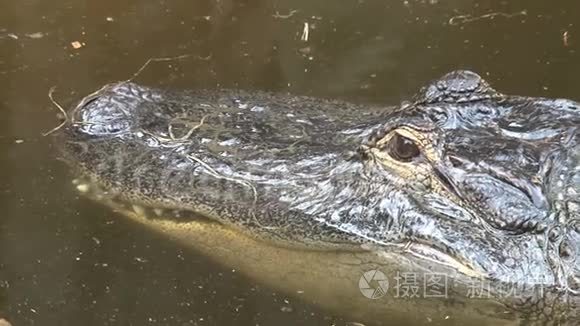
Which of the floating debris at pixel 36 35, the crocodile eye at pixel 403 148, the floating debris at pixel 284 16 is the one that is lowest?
the floating debris at pixel 36 35

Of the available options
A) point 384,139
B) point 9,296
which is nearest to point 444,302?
point 384,139

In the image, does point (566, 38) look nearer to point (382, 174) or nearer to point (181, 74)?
point (181, 74)

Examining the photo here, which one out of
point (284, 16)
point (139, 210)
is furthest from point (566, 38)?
point (139, 210)

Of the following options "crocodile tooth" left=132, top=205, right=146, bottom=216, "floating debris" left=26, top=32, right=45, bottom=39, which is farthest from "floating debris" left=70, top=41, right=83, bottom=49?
"crocodile tooth" left=132, top=205, right=146, bottom=216

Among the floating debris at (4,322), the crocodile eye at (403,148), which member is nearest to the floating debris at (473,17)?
the crocodile eye at (403,148)

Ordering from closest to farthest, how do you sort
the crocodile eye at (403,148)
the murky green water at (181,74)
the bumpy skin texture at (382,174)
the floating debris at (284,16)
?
the bumpy skin texture at (382,174) → the crocodile eye at (403,148) → the murky green water at (181,74) → the floating debris at (284,16)

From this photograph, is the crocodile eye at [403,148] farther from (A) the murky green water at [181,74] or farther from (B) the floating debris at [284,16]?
(B) the floating debris at [284,16]
